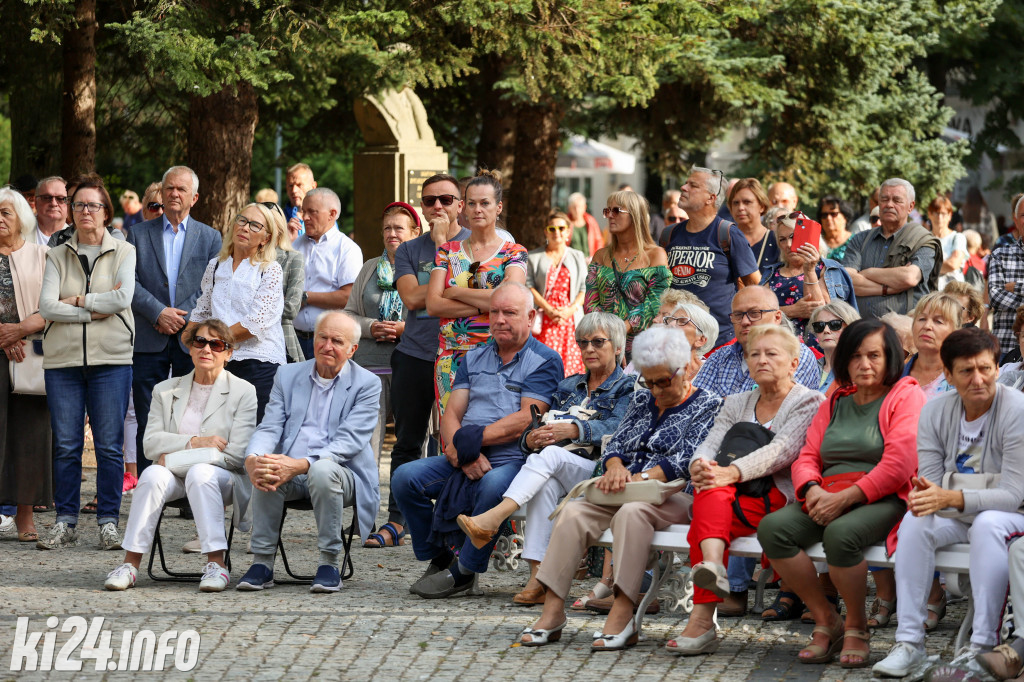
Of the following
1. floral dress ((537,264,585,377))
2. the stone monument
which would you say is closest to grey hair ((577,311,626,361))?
floral dress ((537,264,585,377))

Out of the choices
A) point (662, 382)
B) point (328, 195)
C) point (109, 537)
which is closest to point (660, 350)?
point (662, 382)

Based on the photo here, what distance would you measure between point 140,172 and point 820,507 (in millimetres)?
31570

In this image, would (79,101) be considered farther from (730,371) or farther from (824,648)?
(824,648)

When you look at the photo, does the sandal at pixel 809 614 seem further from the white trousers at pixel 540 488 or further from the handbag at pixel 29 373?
the handbag at pixel 29 373

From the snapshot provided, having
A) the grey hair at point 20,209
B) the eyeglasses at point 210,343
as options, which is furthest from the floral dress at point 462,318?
the grey hair at point 20,209

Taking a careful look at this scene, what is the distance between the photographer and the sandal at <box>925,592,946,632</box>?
21.1ft

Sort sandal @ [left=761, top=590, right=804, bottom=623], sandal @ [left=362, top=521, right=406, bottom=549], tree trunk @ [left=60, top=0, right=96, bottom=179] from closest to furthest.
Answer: sandal @ [left=761, top=590, right=804, bottom=623] < sandal @ [left=362, top=521, right=406, bottom=549] < tree trunk @ [left=60, top=0, right=96, bottom=179]

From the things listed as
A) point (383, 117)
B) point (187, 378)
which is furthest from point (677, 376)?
Answer: point (383, 117)

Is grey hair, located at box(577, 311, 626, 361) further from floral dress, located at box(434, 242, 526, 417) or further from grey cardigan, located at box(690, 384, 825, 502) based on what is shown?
floral dress, located at box(434, 242, 526, 417)

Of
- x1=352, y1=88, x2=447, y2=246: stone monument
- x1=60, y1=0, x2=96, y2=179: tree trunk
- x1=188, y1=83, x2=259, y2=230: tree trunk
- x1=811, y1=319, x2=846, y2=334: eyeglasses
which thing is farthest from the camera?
x1=352, y1=88, x2=447, y2=246: stone monument

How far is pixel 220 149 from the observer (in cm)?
1225

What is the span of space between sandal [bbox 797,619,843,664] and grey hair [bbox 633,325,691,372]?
50.8 inches

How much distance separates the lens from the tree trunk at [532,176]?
17.7m

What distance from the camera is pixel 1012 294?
27.8 feet
